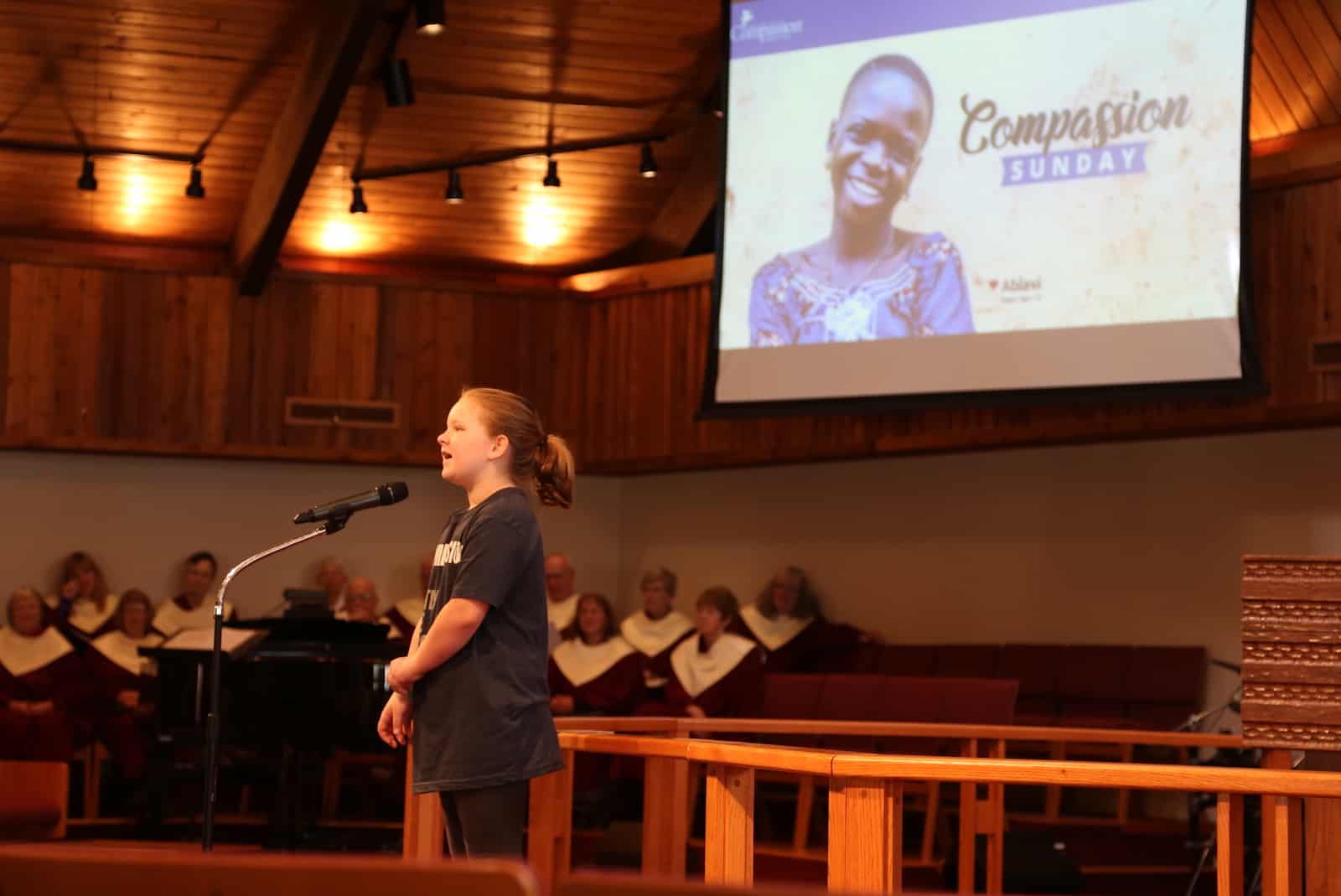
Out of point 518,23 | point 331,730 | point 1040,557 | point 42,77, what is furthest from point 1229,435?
point 42,77

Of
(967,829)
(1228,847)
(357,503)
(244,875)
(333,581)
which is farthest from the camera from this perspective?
(333,581)

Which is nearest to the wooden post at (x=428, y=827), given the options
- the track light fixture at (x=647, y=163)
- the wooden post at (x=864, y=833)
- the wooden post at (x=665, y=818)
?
the wooden post at (x=665, y=818)

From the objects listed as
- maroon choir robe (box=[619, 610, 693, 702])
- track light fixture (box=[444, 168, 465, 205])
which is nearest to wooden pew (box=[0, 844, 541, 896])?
maroon choir robe (box=[619, 610, 693, 702])

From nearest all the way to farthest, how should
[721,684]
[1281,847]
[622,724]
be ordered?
1. [1281,847]
2. [622,724]
3. [721,684]

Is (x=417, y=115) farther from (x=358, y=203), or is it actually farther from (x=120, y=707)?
(x=120, y=707)

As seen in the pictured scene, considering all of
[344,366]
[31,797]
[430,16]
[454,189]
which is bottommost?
[31,797]

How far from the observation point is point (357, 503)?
13.2 feet

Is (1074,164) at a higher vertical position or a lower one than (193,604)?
higher

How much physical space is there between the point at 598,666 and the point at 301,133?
10.2 feet

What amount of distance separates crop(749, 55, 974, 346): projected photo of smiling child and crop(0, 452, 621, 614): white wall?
11.8 ft

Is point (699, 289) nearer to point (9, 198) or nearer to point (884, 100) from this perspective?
point (884, 100)

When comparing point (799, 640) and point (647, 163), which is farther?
point (799, 640)

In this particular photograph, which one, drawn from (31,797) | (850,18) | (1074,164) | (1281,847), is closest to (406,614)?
(850,18)

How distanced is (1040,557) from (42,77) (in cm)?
595
